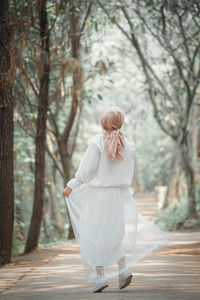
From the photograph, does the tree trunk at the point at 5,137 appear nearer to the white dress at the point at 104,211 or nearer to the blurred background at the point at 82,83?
the blurred background at the point at 82,83

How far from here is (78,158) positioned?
2478cm

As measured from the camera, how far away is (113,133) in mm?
5355

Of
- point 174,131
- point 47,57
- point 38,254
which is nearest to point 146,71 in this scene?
point 174,131

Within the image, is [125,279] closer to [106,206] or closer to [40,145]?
[106,206]

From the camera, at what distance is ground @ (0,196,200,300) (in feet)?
15.6

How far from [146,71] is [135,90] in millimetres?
A: 10195

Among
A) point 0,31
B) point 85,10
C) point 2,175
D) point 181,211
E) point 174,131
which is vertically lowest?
point 181,211

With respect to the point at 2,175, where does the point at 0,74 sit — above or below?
above

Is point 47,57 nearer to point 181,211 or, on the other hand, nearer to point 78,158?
point 181,211

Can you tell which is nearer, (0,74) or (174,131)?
(0,74)

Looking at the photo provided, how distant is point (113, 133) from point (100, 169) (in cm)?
41

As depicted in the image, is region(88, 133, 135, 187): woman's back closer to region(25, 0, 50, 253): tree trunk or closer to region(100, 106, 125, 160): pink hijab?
region(100, 106, 125, 160): pink hijab

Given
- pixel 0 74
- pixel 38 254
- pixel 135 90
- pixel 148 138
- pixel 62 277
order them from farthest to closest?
1. pixel 148 138
2. pixel 135 90
3. pixel 38 254
4. pixel 0 74
5. pixel 62 277

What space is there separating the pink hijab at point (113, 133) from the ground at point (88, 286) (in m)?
1.40
